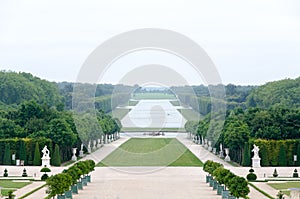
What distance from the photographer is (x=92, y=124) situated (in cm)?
6812

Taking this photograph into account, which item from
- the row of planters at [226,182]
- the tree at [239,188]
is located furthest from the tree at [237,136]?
the tree at [239,188]

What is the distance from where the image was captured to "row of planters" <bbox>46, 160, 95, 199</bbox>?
33250 mm

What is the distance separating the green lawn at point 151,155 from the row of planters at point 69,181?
490 inches

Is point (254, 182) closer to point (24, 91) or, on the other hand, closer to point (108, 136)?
point (108, 136)

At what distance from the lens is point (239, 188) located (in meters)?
32.9

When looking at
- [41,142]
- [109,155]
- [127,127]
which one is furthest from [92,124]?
[127,127]

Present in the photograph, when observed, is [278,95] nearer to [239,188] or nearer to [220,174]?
[220,174]

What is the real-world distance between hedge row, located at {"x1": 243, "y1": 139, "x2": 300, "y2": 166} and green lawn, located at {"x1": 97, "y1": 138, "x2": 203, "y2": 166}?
11.9 feet

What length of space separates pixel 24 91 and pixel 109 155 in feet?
179

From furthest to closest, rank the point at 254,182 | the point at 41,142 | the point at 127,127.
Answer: the point at 127,127 → the point at 41,142 → the point at 254,182

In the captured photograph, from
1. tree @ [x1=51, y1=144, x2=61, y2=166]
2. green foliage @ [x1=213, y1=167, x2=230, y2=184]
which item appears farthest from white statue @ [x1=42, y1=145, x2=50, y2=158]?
green foliage @ [x1=213, y1=167, x2=230, y2=184]

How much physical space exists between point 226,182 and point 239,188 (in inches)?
93.1

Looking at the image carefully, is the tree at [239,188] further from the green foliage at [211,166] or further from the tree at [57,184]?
the tree at [57,184]

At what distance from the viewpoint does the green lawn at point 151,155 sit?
180ft
